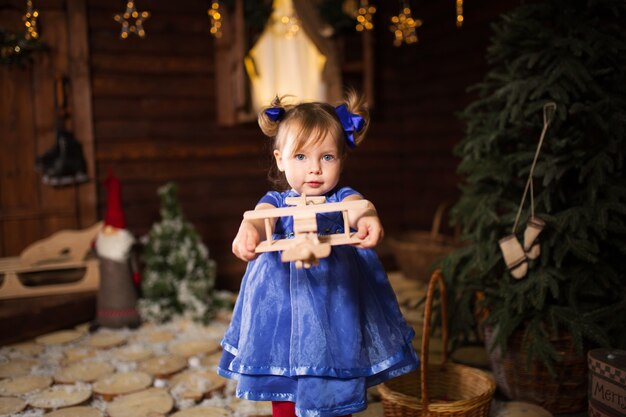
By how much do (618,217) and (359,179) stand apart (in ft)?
10.9

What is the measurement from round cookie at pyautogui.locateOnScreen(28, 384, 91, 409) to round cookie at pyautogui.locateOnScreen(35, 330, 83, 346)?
77 cm

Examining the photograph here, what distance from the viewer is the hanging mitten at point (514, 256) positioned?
2.46 metres

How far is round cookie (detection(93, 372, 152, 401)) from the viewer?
8.96 feet

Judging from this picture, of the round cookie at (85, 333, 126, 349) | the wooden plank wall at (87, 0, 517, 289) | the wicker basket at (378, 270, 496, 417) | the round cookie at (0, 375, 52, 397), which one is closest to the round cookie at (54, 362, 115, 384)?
the round cookie at (0, 375, 52, 397)

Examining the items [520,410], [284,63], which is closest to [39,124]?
[284,63]

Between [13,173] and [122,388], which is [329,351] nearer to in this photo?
[122,388]

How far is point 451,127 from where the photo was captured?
511 cm

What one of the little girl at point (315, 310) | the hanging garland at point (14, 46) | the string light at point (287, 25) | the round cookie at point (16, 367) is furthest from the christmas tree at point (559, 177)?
the hanging garland at point (14, 46)

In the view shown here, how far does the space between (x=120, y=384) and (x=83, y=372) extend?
306 mm

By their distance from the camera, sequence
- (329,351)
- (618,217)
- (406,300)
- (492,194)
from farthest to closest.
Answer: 1. (406,300)
2. (492,194)
3. (618,217)
4. (329,351)

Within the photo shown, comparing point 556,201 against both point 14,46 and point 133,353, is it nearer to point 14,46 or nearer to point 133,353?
point 133,353

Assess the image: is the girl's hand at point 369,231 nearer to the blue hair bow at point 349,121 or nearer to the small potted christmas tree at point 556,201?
the blue hair bow at point 349,121

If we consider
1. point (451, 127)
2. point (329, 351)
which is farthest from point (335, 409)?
point (451, 127)

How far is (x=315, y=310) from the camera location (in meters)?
1.69
